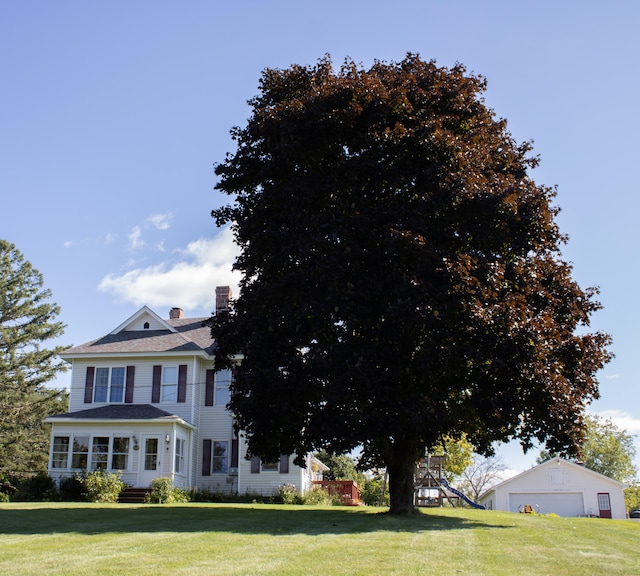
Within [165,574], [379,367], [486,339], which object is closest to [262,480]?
[379,367]

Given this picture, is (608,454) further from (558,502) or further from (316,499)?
(316,499)

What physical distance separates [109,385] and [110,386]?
8cm


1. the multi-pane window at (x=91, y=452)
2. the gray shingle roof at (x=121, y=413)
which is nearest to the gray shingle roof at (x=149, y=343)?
the gray shingle roof at (x=121, y=413)

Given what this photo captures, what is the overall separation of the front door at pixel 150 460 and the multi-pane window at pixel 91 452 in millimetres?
758

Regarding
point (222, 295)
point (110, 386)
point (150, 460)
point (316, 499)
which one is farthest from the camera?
point (222, 295)

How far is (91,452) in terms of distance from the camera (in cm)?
2769

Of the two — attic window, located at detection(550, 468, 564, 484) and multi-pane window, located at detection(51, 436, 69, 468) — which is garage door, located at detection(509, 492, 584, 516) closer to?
attic window, located at detection(550, 468, 564, 484)

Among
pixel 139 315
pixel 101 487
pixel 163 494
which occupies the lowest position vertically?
pixel 163 494

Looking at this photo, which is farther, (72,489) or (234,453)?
(234,453)

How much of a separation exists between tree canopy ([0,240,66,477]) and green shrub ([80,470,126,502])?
19.6 meters

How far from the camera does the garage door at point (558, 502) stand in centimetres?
4244

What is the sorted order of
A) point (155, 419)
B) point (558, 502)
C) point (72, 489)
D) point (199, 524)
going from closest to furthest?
1. point (199, 524)
2. point (72, 489)
3. point (155, 419)
4. point (558, 502)

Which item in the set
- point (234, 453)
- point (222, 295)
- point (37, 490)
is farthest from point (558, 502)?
point (37, 490)

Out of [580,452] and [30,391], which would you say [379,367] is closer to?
[580,452]
